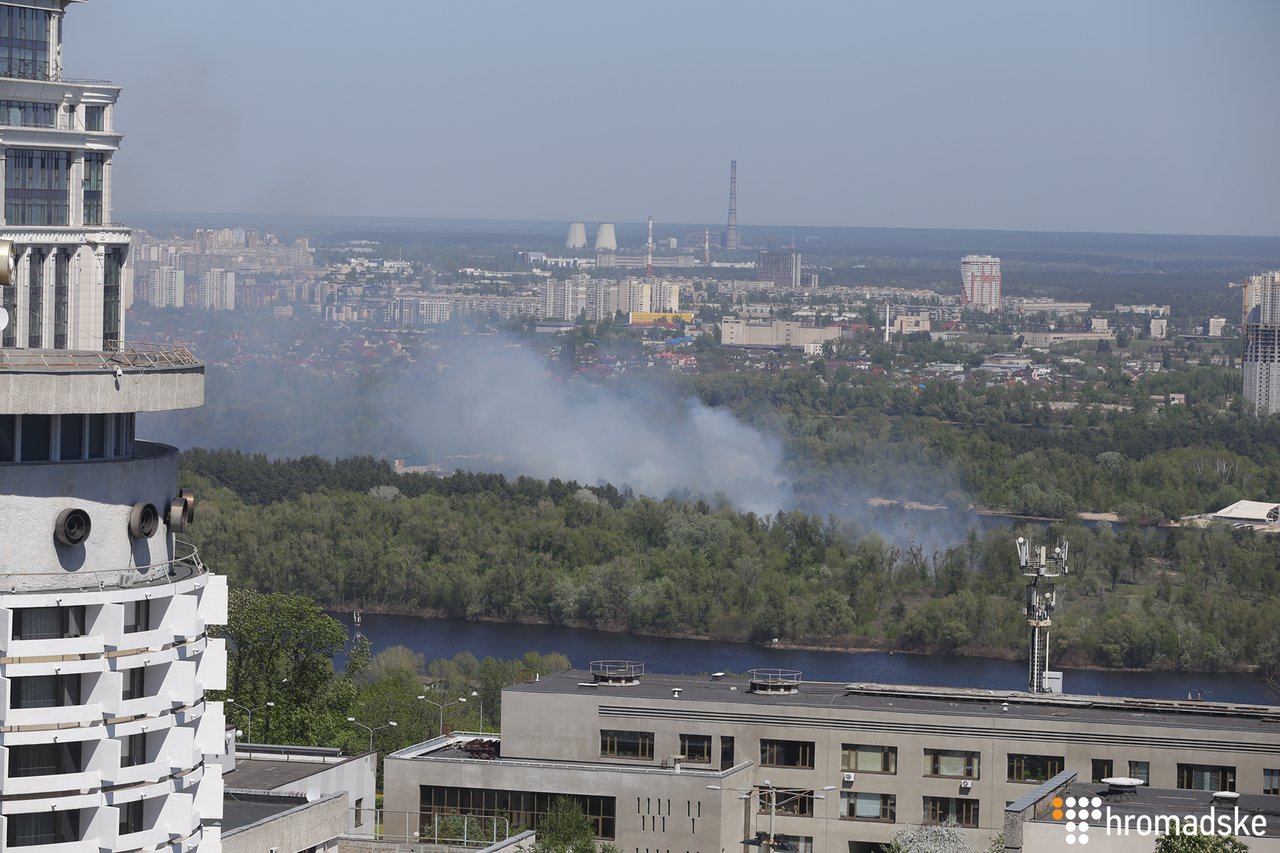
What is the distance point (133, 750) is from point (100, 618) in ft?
2.68

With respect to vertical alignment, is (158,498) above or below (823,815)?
above

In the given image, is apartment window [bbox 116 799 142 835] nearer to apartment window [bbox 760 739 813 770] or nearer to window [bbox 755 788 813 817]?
window [bbox 755 788 813 817]

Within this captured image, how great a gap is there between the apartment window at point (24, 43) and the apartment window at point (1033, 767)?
1370 centimetres

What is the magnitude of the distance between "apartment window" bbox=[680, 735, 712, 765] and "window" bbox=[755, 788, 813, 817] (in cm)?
71

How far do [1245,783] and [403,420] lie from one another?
299ft

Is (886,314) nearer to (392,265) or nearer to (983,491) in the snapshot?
(392,265)

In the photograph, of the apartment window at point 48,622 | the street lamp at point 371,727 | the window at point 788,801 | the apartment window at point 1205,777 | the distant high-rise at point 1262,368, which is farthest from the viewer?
the distant high-rise at point 1262,368

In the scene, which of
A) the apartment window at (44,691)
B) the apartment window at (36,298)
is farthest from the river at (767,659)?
the apartment window at (44,691)

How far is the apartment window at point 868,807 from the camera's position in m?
24.3

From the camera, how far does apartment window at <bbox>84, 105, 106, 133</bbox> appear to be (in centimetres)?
2979

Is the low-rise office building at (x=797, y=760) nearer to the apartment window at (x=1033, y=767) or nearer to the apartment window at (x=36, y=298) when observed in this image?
the apartment window at (x=1033, y=767)

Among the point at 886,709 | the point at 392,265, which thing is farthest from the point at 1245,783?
the point at 392,265

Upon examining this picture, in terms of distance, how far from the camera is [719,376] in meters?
132

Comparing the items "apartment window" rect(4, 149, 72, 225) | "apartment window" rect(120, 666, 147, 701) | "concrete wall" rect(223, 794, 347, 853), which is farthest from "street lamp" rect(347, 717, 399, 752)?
"apartment window" rect(120, 666, 147, 701)
